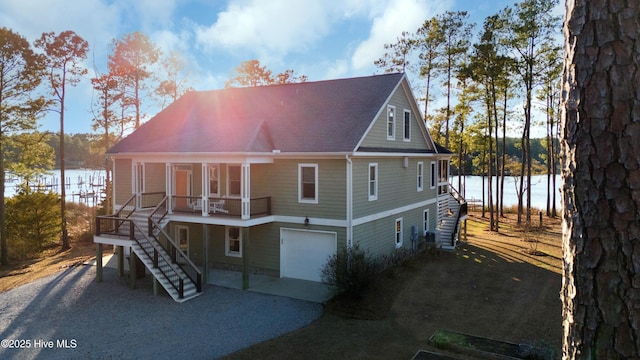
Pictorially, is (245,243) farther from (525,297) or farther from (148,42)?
(148,42)

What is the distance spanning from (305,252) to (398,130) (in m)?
7.58

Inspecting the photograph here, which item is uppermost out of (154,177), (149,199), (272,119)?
(272,119)

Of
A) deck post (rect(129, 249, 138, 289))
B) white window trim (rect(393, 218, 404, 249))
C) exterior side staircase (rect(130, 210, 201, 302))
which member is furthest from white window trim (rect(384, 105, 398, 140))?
deck post (rect(129, 249, 138, 289))

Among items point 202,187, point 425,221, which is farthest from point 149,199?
point 425,221

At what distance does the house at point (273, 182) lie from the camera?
52.4ft

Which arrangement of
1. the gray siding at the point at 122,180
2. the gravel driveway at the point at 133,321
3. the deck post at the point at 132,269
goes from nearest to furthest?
the gravel driveway at the point at 133,321 → the deck post at the point at 132,269 → the gray siding at the point at 122,180

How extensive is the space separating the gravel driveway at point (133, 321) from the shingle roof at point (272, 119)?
5745mm

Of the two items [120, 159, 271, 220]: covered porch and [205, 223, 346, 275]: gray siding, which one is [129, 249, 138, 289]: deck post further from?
[205, 223, 346, 275]: gray siding

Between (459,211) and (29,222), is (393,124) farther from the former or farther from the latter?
(29,222)

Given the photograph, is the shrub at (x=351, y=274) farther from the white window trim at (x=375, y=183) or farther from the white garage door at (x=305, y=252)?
the white window trim at (x=375, y=183)

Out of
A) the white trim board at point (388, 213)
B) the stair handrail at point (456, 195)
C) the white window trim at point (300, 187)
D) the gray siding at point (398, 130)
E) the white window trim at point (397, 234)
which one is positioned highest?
the gray siding at point (398, 130)

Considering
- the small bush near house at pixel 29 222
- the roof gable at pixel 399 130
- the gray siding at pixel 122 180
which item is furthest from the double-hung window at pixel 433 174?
the small bush near house at pixel 29 222

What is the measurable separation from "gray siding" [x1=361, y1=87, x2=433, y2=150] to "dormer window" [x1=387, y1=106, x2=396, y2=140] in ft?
0.62

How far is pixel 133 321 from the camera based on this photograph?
12.6 metres
